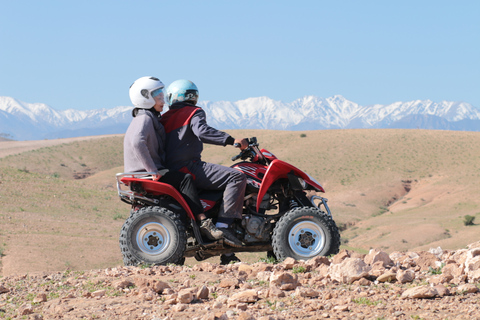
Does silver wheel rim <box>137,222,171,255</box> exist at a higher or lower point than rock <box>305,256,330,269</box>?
higher

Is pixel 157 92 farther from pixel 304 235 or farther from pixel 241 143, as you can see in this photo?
pixel 304 235

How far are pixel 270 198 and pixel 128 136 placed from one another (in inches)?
80.5

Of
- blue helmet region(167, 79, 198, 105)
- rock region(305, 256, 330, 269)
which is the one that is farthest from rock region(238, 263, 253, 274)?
blue helmet region(167, 79, 198, 105)

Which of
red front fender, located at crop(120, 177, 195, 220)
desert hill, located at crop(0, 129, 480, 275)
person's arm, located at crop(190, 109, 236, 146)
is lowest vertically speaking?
desert hill, located at crop(0, 129, 480, 275)

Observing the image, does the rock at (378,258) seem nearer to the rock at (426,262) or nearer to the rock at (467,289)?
the rock at (426,262)

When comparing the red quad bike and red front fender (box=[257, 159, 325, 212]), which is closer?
the red quad bike

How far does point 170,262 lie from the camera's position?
7.13m

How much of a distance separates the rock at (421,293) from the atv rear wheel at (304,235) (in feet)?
8.31

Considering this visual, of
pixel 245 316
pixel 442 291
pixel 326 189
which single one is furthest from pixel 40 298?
pixel 326 189

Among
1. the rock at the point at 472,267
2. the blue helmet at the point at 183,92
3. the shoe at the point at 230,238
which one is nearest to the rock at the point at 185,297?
the shoe at the point at 230,238

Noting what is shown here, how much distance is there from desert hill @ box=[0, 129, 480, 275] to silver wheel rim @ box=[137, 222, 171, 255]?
889 centimetres

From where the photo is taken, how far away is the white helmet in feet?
24.1

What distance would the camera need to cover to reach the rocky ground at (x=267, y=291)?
465 centimetres

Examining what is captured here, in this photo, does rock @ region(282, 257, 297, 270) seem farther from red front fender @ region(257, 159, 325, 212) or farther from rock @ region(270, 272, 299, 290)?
red front fender @ region(257, 159, 325, 212)
